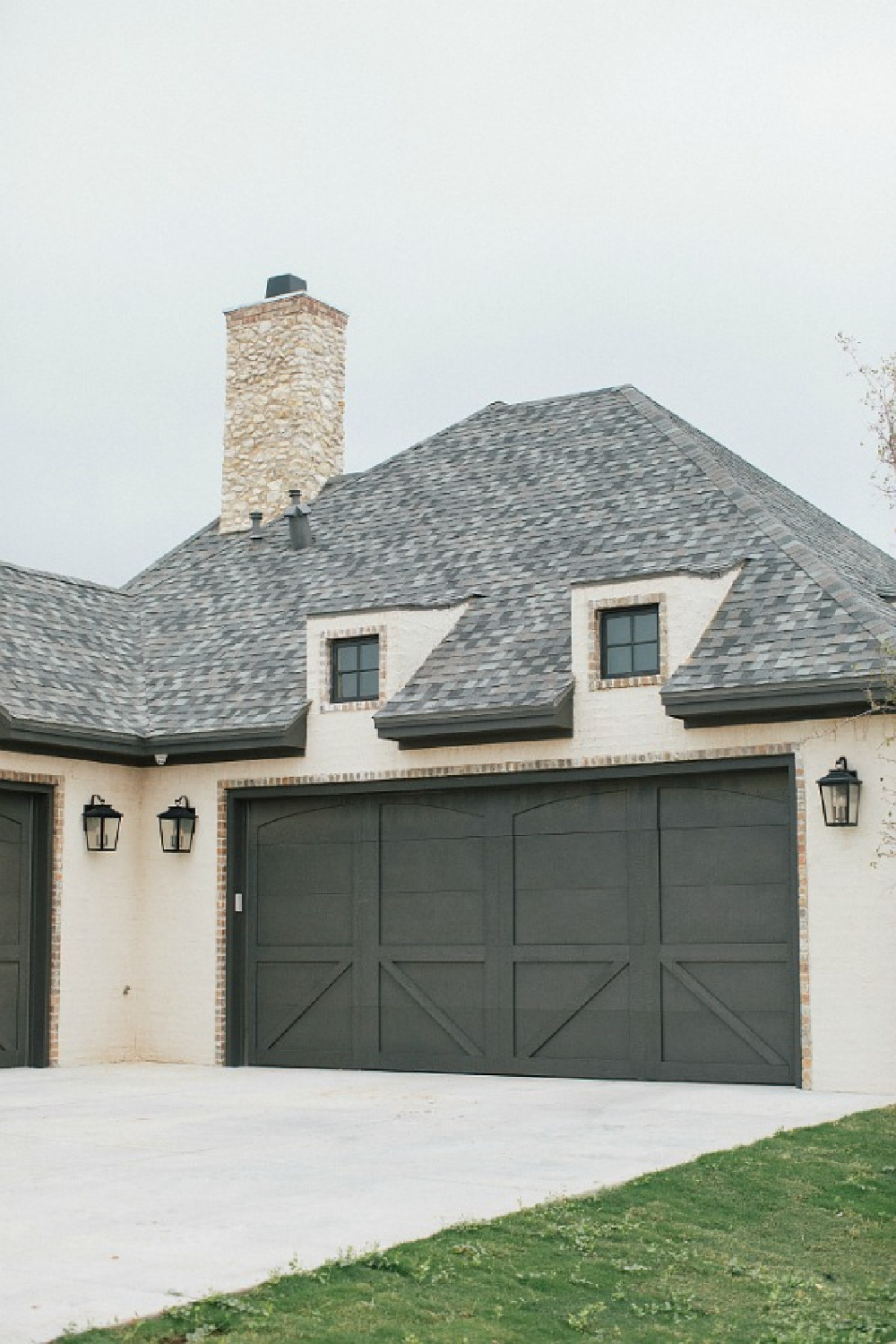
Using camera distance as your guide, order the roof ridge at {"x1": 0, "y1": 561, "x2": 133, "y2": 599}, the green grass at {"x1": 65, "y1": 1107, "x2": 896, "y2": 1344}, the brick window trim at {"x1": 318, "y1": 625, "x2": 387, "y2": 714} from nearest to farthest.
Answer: the green grass at {"x1": 65, "y1": 1107, "x2": 896, "y2": 1344} < the brick window trim at {"x1": 318, "y1": 625, "x2": 387, "y2": 714} < the roof ridge at {"x1": 0, "y1": 561, "x2": 133, "y2": 599}

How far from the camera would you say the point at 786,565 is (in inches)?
568

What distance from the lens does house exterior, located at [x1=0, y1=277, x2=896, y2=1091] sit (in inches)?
536

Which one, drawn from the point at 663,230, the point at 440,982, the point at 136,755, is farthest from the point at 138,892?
the point at 663,230

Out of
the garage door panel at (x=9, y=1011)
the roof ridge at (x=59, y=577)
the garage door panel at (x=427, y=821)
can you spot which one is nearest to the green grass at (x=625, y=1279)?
the garage door panel at (x=427, y=821)

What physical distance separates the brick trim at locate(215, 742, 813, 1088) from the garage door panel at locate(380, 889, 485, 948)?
1.08m

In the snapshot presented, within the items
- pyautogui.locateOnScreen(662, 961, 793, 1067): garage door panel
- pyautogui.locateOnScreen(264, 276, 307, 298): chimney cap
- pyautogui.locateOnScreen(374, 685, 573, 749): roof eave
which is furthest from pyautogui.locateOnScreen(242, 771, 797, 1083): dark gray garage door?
pyautogui.locateOnScreen(264, 276, 307, 298): chimney cap

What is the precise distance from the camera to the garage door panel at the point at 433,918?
15.1 meters

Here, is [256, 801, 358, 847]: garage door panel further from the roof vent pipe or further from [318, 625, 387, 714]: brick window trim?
the roof vent pipe

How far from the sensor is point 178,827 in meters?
16.5

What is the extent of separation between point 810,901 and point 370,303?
37.5 ft

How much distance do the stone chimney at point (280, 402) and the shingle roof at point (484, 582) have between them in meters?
0.50

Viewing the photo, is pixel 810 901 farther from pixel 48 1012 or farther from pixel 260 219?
pixel 260 219

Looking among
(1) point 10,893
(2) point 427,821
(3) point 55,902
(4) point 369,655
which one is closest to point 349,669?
(4) point 369,655

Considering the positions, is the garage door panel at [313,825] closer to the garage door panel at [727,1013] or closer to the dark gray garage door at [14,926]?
the dark gray garage door at [14,926]
